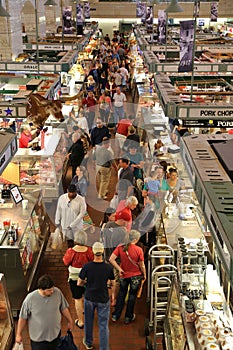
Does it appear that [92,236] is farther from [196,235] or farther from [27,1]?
[27,1]

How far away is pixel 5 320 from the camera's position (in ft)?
19.4

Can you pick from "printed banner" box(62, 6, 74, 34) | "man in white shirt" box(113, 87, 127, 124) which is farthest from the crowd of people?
"printed banner" box(62, 6, 74, 34)

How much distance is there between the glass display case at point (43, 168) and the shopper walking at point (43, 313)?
151 inches

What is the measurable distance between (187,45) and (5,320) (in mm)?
4820

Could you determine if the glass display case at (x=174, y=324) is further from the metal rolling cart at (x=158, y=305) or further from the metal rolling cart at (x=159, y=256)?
the metal rolling cart at (x=159, y=256)

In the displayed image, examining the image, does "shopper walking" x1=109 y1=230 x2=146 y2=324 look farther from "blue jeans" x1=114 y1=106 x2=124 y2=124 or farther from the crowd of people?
"blue jeans" x1=114 y1=106 x2=124 y2=124

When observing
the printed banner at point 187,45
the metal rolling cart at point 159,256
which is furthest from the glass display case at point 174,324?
the printed banner at point 187,45

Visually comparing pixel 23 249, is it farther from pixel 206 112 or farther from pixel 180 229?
pixel 206 112

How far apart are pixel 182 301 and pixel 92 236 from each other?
11.5 feet

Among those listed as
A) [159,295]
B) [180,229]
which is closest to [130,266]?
[159,295]

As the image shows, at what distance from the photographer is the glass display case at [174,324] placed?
5.25 m

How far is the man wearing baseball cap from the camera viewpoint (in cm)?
585

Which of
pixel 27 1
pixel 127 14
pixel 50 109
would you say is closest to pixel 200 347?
pixel 50 109

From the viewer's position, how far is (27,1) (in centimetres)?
2064
